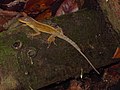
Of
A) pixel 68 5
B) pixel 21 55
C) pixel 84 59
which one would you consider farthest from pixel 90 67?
pixel 68 5

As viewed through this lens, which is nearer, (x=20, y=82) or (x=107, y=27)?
(x=20, y=82)

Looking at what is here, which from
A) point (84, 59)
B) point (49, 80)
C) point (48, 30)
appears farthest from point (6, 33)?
point (84, 59)

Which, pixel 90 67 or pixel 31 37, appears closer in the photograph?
pixel 31 37

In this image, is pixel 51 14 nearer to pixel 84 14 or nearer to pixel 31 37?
pixel 84 14

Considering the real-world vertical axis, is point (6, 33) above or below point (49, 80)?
above

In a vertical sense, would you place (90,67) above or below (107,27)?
below

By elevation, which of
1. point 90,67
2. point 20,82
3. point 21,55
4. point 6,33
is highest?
point 6,33

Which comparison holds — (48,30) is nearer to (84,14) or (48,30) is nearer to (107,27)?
(84,14)

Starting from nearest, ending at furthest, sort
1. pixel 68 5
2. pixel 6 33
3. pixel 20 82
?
pixel 20 82 < pixel 6 33 < pixel 68 5

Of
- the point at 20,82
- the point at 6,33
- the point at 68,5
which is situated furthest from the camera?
the point at 68,5
